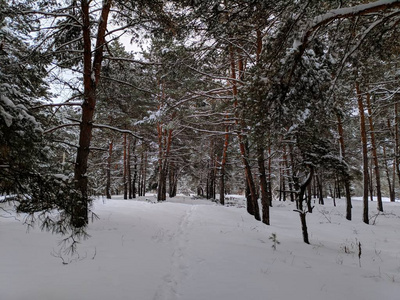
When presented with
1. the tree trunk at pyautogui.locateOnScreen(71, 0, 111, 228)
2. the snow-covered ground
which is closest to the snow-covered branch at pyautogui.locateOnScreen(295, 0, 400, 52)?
the snow-covered ground

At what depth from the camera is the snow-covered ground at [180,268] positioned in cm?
320

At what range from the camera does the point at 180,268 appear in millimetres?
4137

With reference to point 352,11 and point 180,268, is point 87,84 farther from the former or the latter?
point 352,11

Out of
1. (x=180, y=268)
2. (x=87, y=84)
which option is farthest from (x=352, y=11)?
A: (x=87, y=84)

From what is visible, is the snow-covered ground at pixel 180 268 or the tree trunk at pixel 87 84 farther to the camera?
the tree trunk at pixel 87 84

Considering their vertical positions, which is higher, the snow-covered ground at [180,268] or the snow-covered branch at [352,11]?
the snow-covered branch at [352,11]

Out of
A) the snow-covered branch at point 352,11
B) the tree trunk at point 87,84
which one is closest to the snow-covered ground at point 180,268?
the tree trunk at point 87,84

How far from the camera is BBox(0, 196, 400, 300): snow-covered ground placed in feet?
10.5

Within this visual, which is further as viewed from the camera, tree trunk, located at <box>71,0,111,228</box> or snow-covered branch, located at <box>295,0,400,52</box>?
tree trunk, located at <box>71,0,111,228</box>

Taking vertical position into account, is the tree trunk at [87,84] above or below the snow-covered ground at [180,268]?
above

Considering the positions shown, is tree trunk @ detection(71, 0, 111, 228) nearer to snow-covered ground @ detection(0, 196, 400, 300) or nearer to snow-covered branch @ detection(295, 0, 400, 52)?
snow-covered ground @ detection(0, 196, 400, 300)

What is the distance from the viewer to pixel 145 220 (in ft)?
25.2

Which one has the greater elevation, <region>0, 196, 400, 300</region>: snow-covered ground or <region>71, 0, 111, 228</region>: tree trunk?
<region>71, 0, 111, 228</region>: tree trunk

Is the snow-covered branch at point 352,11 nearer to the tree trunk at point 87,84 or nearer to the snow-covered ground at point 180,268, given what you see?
the snow-covered ground at point 180,268
